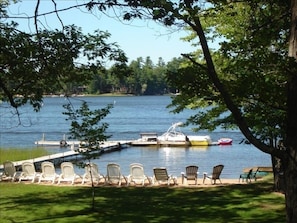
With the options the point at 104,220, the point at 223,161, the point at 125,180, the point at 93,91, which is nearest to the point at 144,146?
the point at 223,161

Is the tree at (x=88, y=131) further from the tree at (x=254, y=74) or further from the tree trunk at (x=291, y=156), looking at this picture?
the tree trunk at (x=291, y=156)

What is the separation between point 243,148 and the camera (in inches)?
1663

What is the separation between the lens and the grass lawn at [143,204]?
36.2ft

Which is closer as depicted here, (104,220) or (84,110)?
(104,220)

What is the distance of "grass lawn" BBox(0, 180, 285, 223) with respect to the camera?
11.0 m

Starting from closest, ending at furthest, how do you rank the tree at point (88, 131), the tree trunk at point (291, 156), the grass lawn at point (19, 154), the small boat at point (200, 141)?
1. the tree trunk at point (291, 156)
2. the tree at point (88, 131)
3. the grass lawn at point (19, 154)
4. the small boat at point (200, 141)

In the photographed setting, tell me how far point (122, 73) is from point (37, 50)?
192 cm

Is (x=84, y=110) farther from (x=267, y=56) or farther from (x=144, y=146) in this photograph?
(x=144, y=146)

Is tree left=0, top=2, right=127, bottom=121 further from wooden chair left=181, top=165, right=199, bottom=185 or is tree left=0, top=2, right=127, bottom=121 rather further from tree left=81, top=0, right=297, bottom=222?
wooden chair left=181, top=165, right=199, bottom=185

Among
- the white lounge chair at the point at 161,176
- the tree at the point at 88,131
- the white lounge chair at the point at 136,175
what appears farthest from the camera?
the white lounge chair at the point at 136,175

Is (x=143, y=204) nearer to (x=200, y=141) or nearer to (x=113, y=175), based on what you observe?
(x=113, y=175)

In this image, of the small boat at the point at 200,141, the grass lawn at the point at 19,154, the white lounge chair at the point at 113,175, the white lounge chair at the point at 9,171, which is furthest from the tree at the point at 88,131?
the small boat at the point at 200,141

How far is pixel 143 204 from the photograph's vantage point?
12.9 metres

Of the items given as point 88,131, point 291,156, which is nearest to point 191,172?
point 88,131
